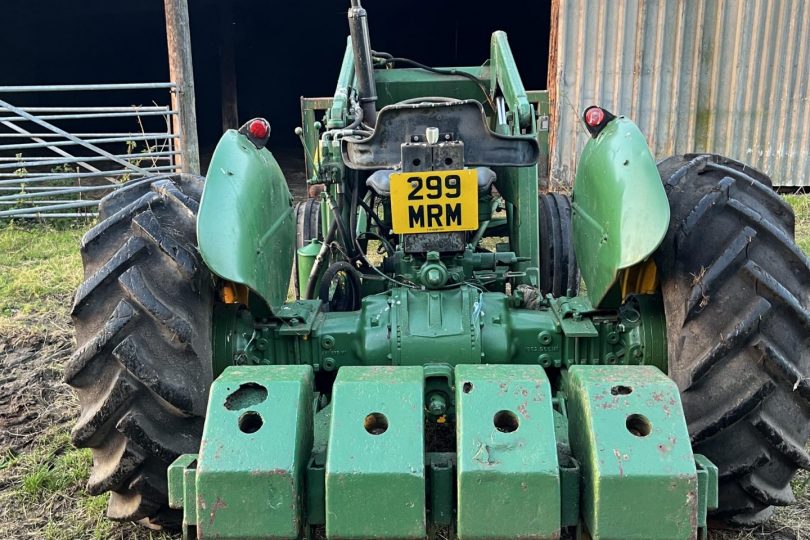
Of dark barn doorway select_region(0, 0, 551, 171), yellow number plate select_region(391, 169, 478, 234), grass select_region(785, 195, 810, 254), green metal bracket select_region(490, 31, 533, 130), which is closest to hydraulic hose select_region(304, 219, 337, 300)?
yellow number plate select_region(391, 169, 478, 234)

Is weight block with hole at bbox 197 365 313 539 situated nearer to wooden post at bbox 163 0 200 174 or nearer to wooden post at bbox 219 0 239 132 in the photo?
wooden post at bbox 163 0 200 174

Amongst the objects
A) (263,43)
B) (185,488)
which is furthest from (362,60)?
(263,43)

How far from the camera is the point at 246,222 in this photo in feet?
10.3

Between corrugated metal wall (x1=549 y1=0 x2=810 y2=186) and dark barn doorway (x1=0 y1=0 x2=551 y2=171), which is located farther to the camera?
dark barn doorway (x1=0 y1=0 x2=551 y2=171)

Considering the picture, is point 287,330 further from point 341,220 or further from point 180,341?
point 341,220

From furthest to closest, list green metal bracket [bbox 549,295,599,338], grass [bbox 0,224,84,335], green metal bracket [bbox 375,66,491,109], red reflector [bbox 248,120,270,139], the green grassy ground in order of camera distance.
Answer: grass [bbox 0,224,84,335] < green metal bracket [bbox 375,66,491,109] < red reflector [bbox 248,120,270,139] < the green grassy ground < green metal bracket [bbox 549,295,599,338]

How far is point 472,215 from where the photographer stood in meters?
→ 3.40

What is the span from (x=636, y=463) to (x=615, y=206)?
1234 millimetres

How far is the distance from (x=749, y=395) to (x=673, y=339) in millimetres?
325

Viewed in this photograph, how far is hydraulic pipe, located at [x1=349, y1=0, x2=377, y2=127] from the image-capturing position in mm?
4527

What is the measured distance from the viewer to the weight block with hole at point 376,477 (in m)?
2.20

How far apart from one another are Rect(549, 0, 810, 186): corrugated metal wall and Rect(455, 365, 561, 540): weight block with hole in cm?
816

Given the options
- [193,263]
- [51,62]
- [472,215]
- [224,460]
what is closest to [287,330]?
[193,263]

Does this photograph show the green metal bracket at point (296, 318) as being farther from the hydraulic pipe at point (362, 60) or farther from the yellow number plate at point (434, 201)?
the hydraulic pipe at point (362, 60)
